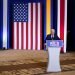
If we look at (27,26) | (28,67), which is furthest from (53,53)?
(27,26)

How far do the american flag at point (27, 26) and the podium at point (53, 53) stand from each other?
17.1 feet

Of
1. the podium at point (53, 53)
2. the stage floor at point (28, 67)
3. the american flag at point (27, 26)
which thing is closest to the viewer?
the podium at point (53, 53)

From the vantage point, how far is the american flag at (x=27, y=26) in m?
12.2

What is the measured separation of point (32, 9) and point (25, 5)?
427 millimetres

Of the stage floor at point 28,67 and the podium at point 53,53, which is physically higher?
the podium at point 53,53

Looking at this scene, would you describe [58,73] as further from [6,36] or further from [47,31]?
[6,36]

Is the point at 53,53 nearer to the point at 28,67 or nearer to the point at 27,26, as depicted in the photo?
the point at 28,67

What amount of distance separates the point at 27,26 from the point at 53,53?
5.64 meters

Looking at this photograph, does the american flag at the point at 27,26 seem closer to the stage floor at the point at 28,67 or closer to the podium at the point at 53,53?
the stage floor at the point at 28,67

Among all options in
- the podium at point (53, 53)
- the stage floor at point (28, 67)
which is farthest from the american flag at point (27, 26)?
the podium at point (53, 53)

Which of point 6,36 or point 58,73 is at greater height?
point 6,36

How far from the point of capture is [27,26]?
1228 cm

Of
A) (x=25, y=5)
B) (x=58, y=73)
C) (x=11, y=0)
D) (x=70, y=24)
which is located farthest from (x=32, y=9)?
(x=58, y=73)

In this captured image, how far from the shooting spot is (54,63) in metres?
6.91
